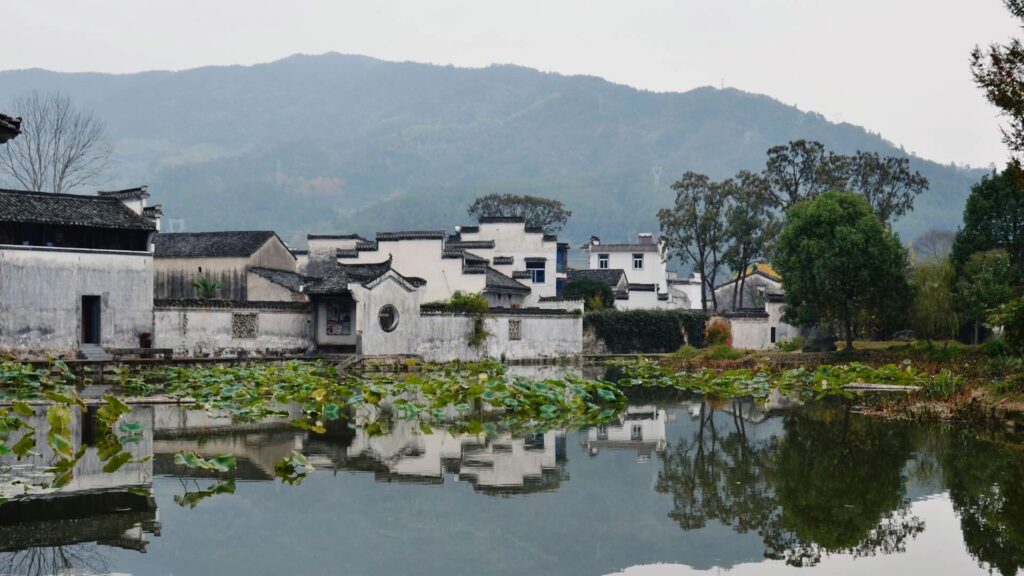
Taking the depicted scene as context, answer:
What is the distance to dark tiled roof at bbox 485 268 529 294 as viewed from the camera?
Answer: 51.1 m

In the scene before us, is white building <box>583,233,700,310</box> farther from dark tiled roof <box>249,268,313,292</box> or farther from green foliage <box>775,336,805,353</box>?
dark tiled roof <box>249,268,313,292</box>

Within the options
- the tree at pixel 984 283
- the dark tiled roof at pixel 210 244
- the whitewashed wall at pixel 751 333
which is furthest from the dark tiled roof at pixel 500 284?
the tree at pixel 984 283

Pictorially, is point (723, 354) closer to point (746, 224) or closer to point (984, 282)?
point (984, 282)

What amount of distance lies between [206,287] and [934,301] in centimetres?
2786

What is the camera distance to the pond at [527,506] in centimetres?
945

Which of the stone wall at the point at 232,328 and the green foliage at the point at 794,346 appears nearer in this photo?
the stone wall at the point at 232,328

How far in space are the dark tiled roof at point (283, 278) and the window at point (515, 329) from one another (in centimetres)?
862

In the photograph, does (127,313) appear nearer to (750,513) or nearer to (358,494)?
(358,494)

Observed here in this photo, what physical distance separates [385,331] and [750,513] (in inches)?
1153

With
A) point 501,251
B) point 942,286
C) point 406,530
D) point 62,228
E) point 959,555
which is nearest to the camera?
point 959,555

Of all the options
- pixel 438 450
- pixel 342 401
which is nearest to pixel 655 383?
pixel 342 401

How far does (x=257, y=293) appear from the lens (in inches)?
1794

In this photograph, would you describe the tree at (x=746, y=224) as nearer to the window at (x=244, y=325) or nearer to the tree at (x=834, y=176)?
the tree at (x=834, y=176)

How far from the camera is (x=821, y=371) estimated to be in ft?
103
